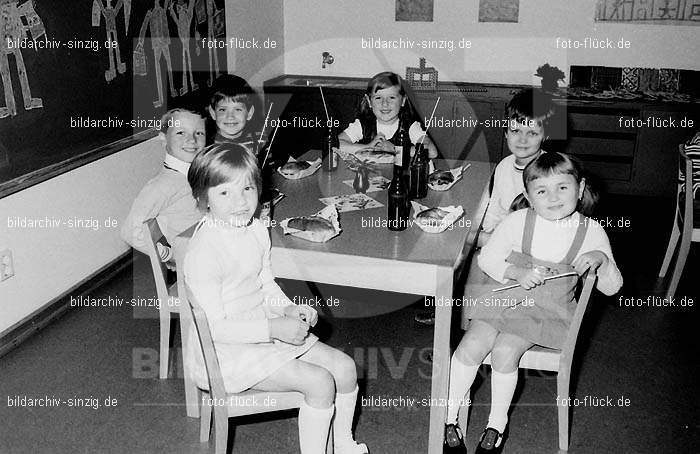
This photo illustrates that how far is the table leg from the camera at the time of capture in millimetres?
1944

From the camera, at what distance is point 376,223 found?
2289mm

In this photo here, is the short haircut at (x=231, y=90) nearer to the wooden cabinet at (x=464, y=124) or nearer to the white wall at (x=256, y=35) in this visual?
the white wall at (x=256, y=35)

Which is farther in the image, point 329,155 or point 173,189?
point 329,155

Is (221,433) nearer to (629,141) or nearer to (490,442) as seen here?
(490,442)

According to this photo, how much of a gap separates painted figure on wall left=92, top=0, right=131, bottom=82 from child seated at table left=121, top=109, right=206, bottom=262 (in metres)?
0.94

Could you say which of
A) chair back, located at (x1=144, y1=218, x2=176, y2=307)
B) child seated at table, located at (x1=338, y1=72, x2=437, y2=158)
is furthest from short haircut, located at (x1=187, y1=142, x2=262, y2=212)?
child seated at table, located at (x1=338, y1=72, x2=437, y2=158)

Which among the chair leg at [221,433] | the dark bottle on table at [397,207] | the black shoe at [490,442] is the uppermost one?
the dark bottle on table at [397,207]

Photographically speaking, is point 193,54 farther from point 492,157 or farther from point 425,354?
point 425,354

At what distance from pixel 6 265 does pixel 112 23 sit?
51.7 inches

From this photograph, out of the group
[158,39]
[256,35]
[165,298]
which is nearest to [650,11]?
[256,35]

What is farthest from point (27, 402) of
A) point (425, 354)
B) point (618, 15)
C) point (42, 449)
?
point (618, 15)

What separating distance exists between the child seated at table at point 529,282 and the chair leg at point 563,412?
0.35 feet

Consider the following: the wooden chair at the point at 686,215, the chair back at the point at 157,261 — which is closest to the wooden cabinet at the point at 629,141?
the wooden chair at the point at 686,215

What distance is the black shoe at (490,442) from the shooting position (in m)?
2.12
